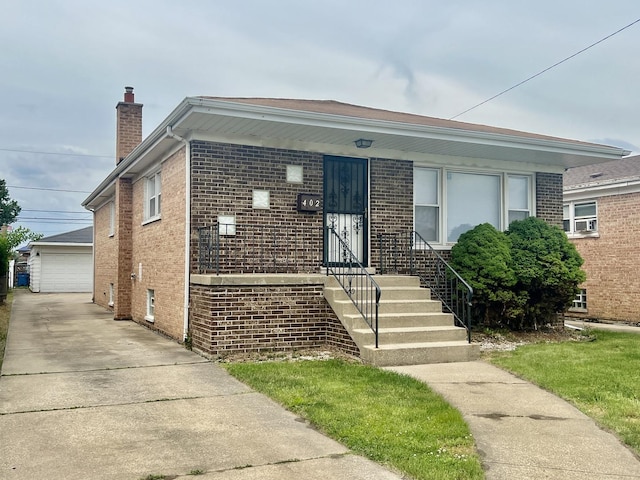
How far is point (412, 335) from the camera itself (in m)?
8.52

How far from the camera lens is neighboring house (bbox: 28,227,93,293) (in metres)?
30.9

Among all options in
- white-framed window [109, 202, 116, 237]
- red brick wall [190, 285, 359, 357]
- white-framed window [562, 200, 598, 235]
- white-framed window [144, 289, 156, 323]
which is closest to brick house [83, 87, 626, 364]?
red brick wall [190, 285, 359, 357]

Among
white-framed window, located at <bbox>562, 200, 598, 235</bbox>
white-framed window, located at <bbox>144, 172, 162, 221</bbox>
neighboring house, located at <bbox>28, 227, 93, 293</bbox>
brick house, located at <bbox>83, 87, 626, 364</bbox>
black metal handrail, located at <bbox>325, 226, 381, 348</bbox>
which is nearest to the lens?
black metal handrail, located at <bbox>325, 226, 381, 348</bbox>

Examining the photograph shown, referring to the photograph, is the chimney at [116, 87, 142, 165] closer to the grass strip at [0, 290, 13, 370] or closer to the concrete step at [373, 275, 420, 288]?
the grass strip at [0, 290, 13, 370]

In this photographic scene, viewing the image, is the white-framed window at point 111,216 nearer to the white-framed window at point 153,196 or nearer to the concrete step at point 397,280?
the white-framed window at point 153,196

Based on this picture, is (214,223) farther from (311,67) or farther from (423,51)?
(311,67)

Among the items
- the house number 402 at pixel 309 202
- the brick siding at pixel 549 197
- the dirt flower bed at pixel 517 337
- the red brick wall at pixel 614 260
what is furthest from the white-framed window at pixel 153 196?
the red brick wall at pixel 614 260

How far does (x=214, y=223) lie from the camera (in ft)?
33.1

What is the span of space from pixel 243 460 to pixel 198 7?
10119mm

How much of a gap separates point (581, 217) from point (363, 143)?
9.37 meters

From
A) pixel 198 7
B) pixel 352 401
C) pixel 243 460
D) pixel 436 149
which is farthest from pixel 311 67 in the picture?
pixel 243 460

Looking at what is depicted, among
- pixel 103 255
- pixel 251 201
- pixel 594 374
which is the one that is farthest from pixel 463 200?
pixel 103 255

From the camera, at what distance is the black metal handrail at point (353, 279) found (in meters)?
8.71

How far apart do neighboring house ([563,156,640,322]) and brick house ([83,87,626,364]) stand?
418 centimetres
